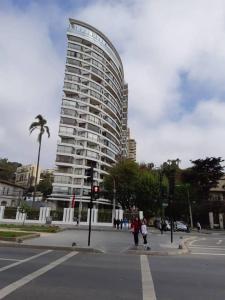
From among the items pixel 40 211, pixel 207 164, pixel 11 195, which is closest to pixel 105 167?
pixel 11 195

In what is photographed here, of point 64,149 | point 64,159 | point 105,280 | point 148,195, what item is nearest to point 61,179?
point 64,159

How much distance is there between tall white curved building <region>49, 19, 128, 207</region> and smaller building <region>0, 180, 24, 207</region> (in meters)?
9.55

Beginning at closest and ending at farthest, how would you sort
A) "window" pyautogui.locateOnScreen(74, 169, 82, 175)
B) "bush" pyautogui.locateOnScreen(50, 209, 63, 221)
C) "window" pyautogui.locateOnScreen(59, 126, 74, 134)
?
"bush" pyautogui.locateOnScreen(50, 209, 63, 221) → "window" pyautogui.locateOnScreen(59, 126, 74, 134) → "window" pyautogui.locateOnScreen(74, 169, 82, 175)

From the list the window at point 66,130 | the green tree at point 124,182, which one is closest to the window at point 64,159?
the window at point 66,130

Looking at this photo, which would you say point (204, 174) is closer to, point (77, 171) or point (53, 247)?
point (77, 171)

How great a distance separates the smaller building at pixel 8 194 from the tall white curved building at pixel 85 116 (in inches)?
376

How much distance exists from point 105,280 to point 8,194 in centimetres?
8208

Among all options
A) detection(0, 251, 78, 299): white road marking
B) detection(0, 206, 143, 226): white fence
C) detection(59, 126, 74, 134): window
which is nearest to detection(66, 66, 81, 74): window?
detection(59, 126, 74, 134): window

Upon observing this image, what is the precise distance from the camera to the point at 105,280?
978 cm

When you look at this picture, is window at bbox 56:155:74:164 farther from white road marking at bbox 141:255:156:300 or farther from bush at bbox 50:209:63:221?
white road marking at bbox 141:255:156:300

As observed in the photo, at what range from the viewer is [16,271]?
10.7 metres

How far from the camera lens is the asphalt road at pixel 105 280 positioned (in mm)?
8055

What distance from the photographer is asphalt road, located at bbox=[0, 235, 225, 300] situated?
8.05m

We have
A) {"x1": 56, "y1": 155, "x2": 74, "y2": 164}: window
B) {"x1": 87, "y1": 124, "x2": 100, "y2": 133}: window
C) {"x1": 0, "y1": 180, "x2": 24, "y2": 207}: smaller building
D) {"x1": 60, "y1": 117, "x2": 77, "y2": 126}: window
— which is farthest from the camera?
{"x1": 87, "y1": 124, "x2": 100, "y2": 133}: window
